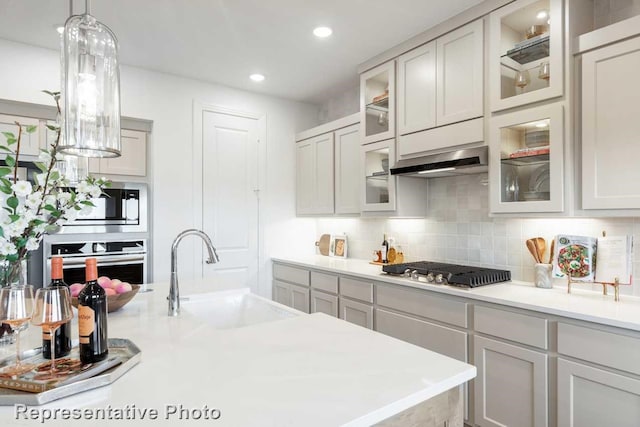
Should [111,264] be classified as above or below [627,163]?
below

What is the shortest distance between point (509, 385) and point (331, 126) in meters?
2.62

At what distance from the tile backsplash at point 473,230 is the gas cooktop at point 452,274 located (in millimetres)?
125

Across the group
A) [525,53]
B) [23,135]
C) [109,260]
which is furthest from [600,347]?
[23,135]

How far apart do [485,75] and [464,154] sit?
1.63 ft

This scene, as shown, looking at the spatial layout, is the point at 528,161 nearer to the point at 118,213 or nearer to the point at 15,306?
the point at 15,306

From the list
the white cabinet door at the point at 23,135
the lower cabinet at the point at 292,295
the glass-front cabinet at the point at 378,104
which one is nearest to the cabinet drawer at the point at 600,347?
the glass-front cabinet at the point at 378,104

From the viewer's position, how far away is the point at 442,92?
258 cm

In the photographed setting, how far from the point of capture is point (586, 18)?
2.08 metres

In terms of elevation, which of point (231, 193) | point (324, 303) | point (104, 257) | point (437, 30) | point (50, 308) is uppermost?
point (437, 30)

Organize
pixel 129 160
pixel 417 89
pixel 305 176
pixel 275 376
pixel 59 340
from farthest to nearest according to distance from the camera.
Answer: pixel 305 176 < pixel 129 160 < pixel 417 89 < pixel 59 340 < pixel 275 376

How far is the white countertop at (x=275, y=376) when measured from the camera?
850 millimetres

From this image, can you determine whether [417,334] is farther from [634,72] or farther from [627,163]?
[634,72]

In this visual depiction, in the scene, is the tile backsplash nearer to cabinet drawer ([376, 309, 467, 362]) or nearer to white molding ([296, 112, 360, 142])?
cabinet drawer ([376, 309, 467, 362])

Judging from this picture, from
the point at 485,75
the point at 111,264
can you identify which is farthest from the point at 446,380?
the point at 111,264
